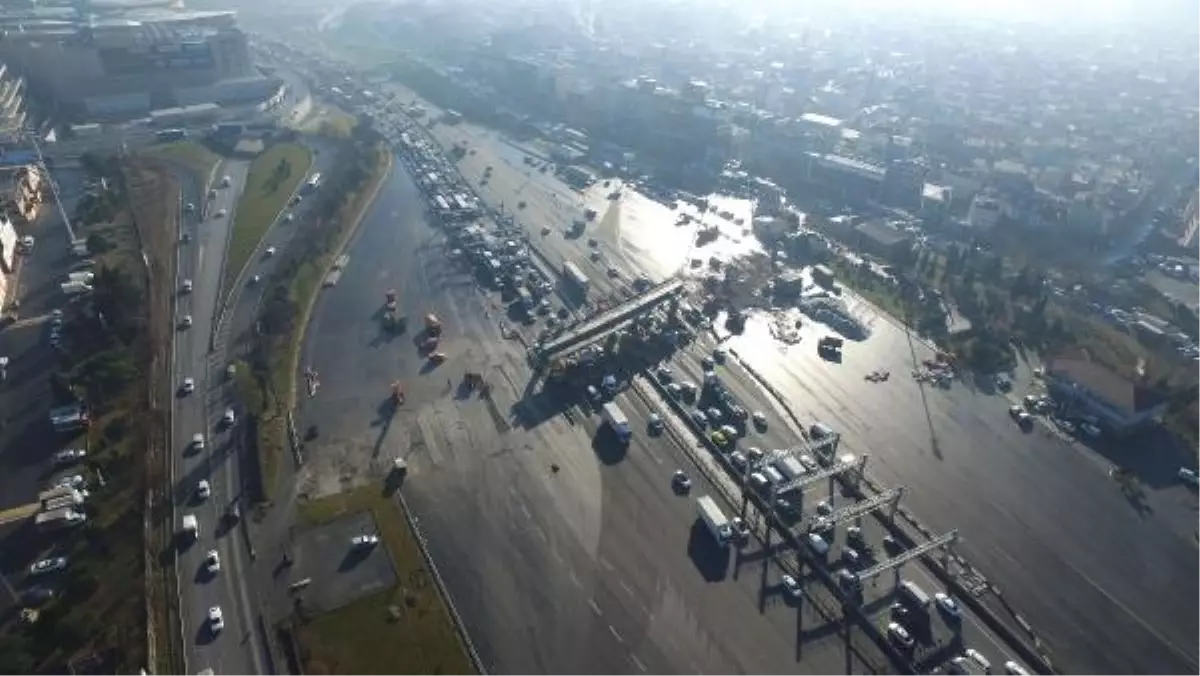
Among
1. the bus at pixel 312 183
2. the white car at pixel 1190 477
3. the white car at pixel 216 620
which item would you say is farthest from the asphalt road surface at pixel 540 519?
the bus at pixel 312 183

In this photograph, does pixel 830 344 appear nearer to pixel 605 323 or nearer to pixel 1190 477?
pixel 605 323

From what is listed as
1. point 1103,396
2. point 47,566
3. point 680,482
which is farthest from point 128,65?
point 1103,396

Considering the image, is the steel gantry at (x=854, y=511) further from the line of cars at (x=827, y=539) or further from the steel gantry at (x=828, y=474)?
the steel gantry at (x=828, y=474)

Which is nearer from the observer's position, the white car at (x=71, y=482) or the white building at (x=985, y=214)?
the white car at (x=71, y=482)

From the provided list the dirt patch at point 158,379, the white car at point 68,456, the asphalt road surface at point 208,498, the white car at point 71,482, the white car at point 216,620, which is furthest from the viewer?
the white car at point 68,456

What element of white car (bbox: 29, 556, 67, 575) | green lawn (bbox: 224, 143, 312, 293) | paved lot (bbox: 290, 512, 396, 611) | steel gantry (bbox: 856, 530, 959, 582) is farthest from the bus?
steel gantry (bbox: 856, 530, 959, 582)

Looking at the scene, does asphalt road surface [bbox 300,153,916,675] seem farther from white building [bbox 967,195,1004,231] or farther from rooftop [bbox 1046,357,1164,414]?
white building [bbox 967,195,1004,231]
